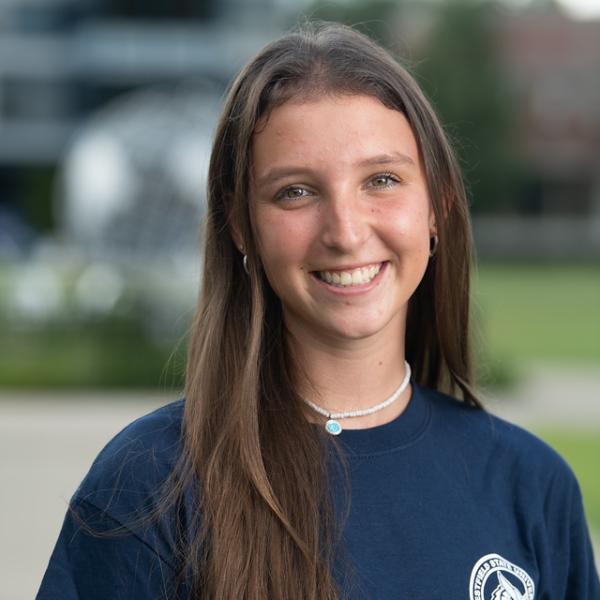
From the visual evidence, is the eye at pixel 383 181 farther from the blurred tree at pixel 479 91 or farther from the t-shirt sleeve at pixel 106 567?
the blurred tree at pixel 479 91

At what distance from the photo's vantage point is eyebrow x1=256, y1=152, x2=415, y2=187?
6.91 feet

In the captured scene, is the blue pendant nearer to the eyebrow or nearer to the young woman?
the young woman

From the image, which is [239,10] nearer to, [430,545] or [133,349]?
[133,349]

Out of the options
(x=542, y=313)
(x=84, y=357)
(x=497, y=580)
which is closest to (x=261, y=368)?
(x=497, y=580)

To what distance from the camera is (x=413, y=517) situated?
213 centimetres

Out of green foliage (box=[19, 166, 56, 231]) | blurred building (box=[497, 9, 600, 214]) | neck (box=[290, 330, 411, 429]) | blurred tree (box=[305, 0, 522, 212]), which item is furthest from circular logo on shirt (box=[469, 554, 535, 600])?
blurred building (box=[497, 9, 600, 214])

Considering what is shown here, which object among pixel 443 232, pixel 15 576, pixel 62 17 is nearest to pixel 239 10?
pixel 62 17

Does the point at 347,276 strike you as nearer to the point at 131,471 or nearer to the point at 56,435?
the point at 131,471

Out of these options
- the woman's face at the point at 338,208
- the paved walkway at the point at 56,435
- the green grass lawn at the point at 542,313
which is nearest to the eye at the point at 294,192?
the woman's face at the point at 338,208

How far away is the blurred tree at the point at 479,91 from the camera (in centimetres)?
4472

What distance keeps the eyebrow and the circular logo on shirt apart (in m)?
0.69

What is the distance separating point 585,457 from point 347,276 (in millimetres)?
8200

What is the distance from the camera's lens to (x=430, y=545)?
2.11m

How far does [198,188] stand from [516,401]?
5.77m
